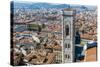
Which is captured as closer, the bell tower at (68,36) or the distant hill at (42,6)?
the distant hill at (42,6)

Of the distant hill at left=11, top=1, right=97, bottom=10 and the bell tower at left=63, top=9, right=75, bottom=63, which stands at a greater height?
the distant hill at left=11, top=1, right=97, bottom=10

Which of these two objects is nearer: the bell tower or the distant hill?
the distant hill

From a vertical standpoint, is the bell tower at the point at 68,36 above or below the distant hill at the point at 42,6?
below

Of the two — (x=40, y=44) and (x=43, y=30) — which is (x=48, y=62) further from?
(x=43, y=30)

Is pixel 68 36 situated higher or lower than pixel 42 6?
lower

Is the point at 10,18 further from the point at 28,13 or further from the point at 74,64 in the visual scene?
the point at 74,64

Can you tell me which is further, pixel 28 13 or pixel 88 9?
pixel 88 9

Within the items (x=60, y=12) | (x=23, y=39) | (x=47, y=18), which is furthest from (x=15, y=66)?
(x=60, y=12)

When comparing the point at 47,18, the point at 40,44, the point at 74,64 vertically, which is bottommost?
the point at 74,64
